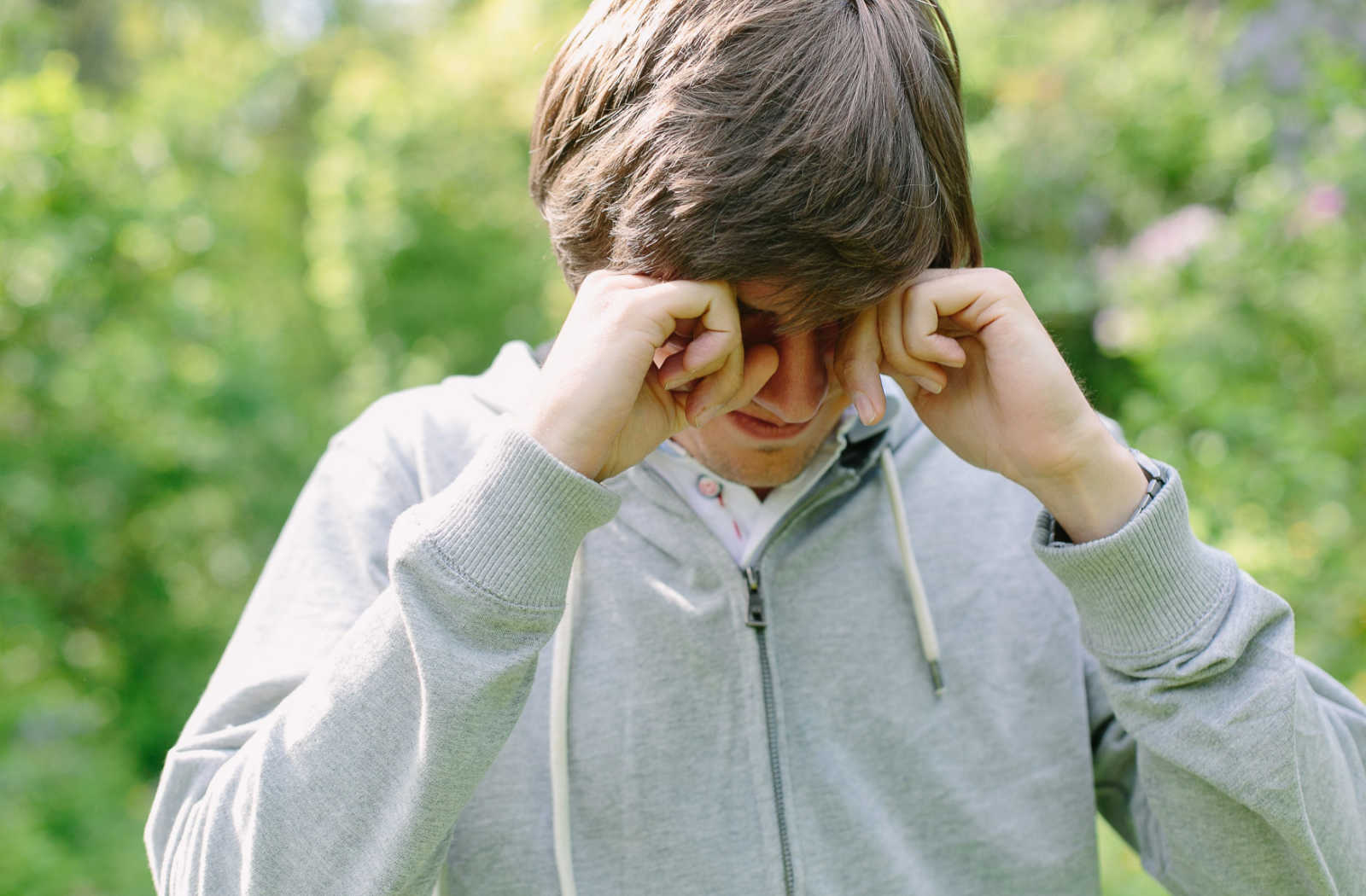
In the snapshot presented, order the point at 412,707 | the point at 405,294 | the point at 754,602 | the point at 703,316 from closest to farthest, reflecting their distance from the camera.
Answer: the point at 412,707 → the point at 703,316 → the point at 754,602 → the point at 405,294

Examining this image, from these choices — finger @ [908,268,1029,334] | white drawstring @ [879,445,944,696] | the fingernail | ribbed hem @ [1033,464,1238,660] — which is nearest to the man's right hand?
the fingernail

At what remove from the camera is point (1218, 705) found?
141 cm

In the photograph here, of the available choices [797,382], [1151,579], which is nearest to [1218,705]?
[1151,579]

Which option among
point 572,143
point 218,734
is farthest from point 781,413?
point 218,734

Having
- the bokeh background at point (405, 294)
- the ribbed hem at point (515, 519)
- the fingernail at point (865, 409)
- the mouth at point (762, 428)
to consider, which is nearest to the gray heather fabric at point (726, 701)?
the ribbed hem at point (515, 519)

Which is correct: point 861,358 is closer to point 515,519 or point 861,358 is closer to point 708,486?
point 708,486

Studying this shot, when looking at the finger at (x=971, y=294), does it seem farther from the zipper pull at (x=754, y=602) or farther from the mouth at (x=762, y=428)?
the zipper pull at (x=754, y=602)

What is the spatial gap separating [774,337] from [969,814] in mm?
764

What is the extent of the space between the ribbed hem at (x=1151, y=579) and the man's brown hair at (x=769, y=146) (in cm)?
43

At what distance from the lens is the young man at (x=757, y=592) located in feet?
4.28

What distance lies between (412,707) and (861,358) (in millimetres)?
714

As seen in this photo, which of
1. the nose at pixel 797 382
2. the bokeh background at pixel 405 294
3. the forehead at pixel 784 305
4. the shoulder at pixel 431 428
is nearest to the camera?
the forehead at pixel 784 305

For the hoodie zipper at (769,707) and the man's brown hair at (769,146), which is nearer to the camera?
the man's brown hair at (769,146)

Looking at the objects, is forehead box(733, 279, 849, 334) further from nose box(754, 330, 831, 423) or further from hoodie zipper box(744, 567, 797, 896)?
hoodie zipper box(744, 567, 797, 896)
